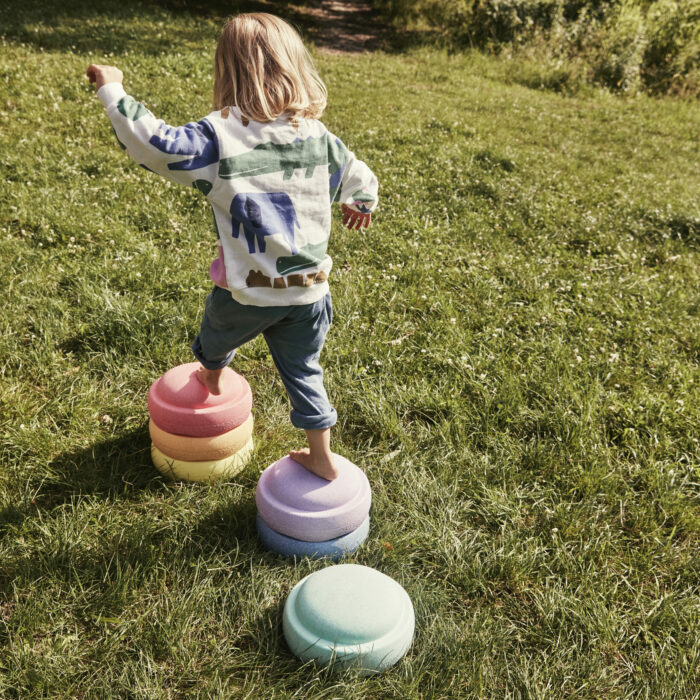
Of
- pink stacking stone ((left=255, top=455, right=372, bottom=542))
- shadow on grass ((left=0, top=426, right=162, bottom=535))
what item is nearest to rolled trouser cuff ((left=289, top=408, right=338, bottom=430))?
pink stacking stone ((left=255, top=455, right=372, bottom=542))

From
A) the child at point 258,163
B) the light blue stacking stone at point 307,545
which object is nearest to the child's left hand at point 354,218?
the child at point 258,163

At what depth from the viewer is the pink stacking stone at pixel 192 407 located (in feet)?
10.9

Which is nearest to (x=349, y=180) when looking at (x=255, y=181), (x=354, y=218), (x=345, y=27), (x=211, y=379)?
(x=354, y=218)

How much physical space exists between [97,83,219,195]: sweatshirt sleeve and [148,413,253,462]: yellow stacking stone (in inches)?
56.3

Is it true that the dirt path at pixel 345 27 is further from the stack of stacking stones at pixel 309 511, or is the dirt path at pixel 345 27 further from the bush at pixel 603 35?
the stack of stacking stones at pixel 309 511

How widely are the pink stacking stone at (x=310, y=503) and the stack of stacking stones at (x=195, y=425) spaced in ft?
1.30

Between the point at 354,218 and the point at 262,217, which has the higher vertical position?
the point at 262,217

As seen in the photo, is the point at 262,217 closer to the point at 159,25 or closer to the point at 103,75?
the point at 103,75

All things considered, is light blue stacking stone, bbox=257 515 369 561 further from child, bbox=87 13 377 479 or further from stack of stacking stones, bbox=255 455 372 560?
child, bbox=87 13 377 479

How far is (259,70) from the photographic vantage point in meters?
2.61

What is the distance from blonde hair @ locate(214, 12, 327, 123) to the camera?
8.57ft

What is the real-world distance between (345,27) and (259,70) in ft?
61.3

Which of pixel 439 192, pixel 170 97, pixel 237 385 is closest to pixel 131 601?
pixel 237 385

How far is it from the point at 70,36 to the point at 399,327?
10.2 meters
